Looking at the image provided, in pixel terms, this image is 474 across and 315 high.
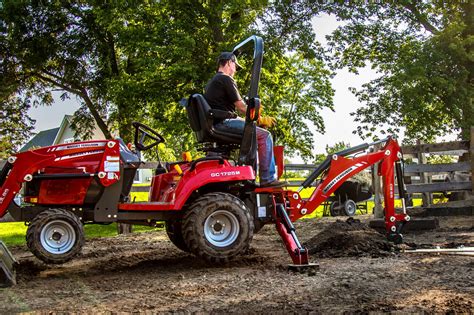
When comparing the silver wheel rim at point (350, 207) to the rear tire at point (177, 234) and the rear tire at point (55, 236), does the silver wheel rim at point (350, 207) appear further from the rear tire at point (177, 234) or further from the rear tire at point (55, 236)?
the rear tire at point (55, 236)

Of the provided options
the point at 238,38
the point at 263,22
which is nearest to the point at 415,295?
the point at 238,38

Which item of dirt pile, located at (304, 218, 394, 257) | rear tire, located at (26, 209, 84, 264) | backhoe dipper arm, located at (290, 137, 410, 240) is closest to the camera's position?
rear tire, located at (26, 209, 84, 264)

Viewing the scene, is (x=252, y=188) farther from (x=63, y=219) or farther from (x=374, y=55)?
(x=374, y=55)

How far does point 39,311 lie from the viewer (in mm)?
4145

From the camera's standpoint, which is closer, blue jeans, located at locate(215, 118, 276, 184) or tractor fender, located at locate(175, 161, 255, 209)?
tractor fender, located at locate(175, 161, 255, 209)

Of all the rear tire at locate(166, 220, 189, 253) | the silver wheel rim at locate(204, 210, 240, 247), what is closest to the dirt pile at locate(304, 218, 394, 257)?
the silver wheel rim at locate(204, 210, 240, 247)

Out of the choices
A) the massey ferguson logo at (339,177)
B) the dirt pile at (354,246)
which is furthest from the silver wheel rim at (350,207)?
the massey ferguson logo at (339,177)

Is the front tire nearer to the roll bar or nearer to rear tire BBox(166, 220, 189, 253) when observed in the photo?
rear tire BBox(166, 220, 189, 253)

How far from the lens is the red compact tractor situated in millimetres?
5727

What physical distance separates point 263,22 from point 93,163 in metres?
12.6

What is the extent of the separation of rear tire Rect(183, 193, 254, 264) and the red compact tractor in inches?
0.4

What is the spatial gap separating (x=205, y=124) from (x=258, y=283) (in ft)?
6.40

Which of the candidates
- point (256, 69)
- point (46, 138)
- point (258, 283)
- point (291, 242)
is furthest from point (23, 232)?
point (46, 138)

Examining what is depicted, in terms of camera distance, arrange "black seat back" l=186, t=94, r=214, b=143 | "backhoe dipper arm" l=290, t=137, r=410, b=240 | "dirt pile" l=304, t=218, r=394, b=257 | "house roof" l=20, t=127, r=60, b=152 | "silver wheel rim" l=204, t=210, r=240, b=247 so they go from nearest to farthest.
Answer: "silver wheel rim" l=204, t=210, r=240, b=247
"black seat back" l=186, t=94, r=214, b=143
"dirt pile" l=304, t=218, r=394, b=257
"backhoe dipper arm" l=290, t=137, r=410, b=240
"house roof" l=20, t=127, r=60, b=152
